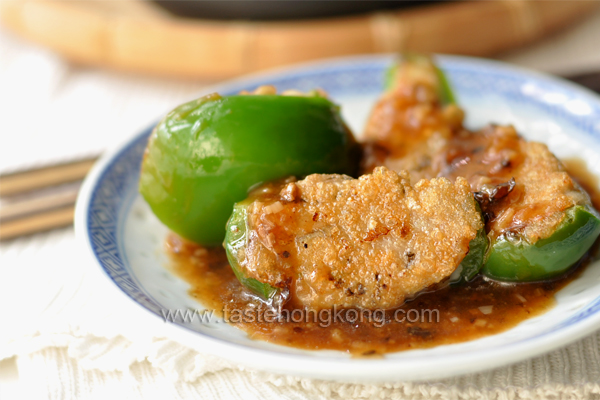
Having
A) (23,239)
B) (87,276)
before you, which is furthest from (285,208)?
(23,239)

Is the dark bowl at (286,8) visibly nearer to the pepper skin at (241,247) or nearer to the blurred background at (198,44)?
the blurred background at (198,44)

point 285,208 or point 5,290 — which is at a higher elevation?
point 285,208

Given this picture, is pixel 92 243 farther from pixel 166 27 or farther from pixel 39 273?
pixel 166 27

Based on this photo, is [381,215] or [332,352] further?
[381,215]

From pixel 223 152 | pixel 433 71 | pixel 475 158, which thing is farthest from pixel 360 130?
pixel 223 152

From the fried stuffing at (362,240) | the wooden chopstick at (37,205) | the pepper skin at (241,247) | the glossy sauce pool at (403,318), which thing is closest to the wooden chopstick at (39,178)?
the wooden chopstick at (37,205)

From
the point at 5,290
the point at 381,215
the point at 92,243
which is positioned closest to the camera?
the point at 381,215

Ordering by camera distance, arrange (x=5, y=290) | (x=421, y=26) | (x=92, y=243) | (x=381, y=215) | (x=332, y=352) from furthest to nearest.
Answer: (x=421, y=26) → (x=5, y=290) → (x=92, y=243) → (x=381, y=215) → (x=332, y=352)

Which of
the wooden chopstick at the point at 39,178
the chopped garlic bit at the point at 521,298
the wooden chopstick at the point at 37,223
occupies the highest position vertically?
the chopped garlic bit at the point at 521,298
